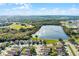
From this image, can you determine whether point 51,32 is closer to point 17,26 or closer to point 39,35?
point 39,35

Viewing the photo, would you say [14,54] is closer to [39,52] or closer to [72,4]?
[39,52]

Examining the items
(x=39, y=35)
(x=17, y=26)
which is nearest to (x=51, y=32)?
(x=39, y=35)

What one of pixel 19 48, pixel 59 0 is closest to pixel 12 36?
pixel 19 48

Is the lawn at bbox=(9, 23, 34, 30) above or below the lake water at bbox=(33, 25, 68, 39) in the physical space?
above

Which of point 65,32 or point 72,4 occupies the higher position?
point 72,4

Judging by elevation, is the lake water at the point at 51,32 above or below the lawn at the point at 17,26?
below

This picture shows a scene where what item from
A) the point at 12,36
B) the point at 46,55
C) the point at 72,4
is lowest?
the point at 46,55
